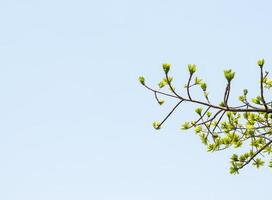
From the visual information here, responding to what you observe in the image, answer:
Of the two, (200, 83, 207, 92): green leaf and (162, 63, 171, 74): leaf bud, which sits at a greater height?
(200, 83, 207, 92): green leaf

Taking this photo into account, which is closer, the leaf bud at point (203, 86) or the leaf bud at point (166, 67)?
the leaf bud at point (166, 67)

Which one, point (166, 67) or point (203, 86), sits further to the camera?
point (203, 86)

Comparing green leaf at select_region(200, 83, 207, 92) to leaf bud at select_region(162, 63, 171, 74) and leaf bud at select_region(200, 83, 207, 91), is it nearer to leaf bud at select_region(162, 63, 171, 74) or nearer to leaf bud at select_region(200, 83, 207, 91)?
leaf bud at select_region(200, 83, 207, 91)

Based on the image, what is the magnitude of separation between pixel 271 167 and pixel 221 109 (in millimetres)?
3287

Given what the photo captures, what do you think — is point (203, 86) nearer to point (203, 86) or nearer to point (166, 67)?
point (203, 86)

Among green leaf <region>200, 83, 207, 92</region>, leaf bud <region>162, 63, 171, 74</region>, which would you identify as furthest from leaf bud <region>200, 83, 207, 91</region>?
leaf bud <region>162, 63, 171, 74</region>

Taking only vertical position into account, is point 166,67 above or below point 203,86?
below

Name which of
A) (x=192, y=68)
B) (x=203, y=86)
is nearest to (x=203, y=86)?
(x=203, y=86)

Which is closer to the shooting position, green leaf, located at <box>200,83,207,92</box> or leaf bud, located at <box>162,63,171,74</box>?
leaf bud, located at <box>162,63,171,74</box>

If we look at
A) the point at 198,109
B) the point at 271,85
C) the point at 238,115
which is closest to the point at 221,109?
the point at 198,109

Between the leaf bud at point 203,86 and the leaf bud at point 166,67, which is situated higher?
the leaf bud at point 203,86

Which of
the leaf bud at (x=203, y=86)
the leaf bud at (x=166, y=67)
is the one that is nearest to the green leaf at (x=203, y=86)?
the leaf bud at (x=203, y=86)

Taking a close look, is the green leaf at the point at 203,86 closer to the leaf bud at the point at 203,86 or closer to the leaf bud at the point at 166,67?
the leaf bud at the point at 203,86

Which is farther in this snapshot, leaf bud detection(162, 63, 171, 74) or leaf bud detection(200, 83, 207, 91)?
leaf bud detection(200, 83, 207, 91)
